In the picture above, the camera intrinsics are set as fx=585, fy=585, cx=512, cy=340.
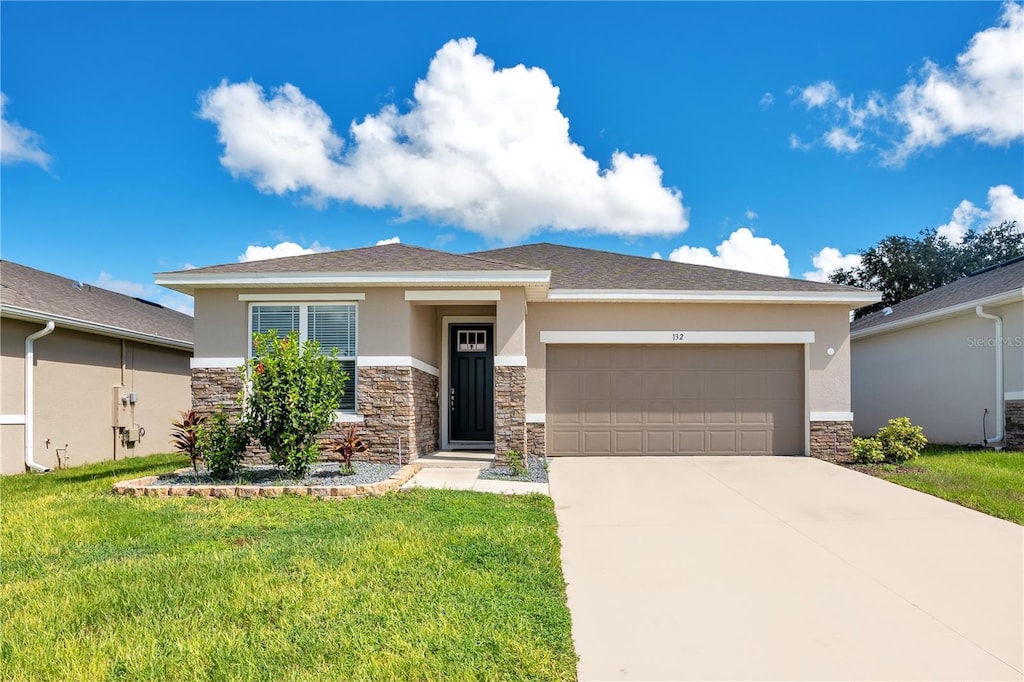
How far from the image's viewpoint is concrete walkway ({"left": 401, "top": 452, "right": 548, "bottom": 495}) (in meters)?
7.89

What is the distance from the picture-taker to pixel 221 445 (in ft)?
26.1

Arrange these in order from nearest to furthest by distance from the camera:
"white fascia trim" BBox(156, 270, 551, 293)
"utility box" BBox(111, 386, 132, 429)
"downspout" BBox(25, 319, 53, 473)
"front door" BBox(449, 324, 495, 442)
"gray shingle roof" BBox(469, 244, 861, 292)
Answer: "white fascia trim" BBox(156, 270, 551, 293) < "downspout" BBox(25, 319, 53, 473) < "gray shingle roof" BBox(469, 244, 861, 292) < "front door" BBox(449, 324, 495, 442) < "utility box" BBox(111, 386, 132, 429)

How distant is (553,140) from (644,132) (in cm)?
→ 251

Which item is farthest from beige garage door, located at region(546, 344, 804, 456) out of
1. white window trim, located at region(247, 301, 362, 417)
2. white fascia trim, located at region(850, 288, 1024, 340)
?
white fascia trim, located at region(850, 288, 1024, 340)

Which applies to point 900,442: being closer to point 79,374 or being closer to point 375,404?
point 375,404

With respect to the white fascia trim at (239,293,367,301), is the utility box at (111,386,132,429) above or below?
below

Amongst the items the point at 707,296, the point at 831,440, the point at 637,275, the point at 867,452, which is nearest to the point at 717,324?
the point at 707,296

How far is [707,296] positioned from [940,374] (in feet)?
22.0

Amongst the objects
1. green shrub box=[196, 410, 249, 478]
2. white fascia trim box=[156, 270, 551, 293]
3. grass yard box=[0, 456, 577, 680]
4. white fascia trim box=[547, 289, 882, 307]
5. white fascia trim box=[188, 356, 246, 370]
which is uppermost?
white fascia trim box=[156, 270, 551, 293]

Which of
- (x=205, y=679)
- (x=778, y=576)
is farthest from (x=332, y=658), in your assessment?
A: (x=778, y=576)

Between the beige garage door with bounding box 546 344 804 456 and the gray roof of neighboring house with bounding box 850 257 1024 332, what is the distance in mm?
4593

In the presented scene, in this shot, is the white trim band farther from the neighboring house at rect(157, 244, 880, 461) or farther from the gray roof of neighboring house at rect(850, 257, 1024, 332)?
the gray roof of neighboring house at rect(850, 257, 1024, 332)

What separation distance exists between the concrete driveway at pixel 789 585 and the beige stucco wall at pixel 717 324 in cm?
340

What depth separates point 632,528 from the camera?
20.2ft
